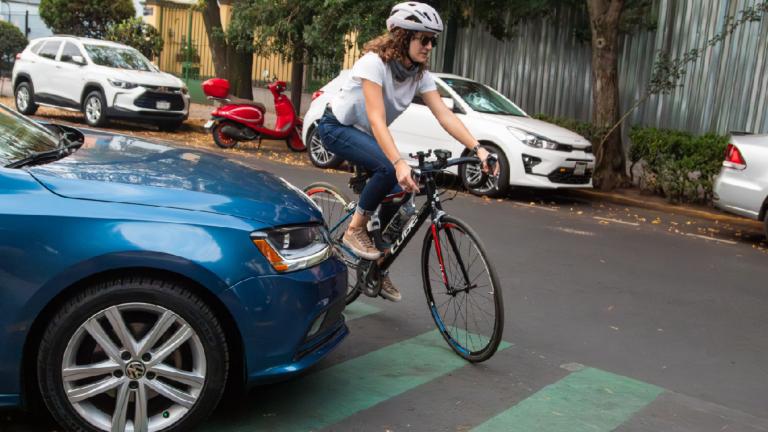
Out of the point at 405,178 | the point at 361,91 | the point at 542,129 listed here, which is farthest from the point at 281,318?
the point at 542,129

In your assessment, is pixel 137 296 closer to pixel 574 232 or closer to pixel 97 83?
pixel 574 232

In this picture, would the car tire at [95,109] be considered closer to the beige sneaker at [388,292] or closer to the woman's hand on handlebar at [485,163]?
the beige sneaker at [388,292]

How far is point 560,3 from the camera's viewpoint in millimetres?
16719

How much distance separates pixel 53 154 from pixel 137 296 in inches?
39.8

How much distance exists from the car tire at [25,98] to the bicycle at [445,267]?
51.1 feet

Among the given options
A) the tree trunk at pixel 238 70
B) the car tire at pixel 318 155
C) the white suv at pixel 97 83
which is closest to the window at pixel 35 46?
the white suv at pixel 97 83

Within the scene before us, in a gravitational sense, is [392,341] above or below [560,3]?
below

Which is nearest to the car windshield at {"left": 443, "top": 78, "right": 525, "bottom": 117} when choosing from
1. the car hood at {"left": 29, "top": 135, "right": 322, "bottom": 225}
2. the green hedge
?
the green hedge

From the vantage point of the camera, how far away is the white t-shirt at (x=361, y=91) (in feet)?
15.4

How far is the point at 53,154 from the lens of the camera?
156 inches

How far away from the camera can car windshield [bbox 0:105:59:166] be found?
148 inches

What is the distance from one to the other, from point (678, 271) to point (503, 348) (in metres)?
3.22

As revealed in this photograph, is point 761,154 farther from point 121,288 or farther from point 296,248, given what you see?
point 121,288

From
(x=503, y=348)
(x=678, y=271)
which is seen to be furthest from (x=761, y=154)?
(x=503, y=348)
